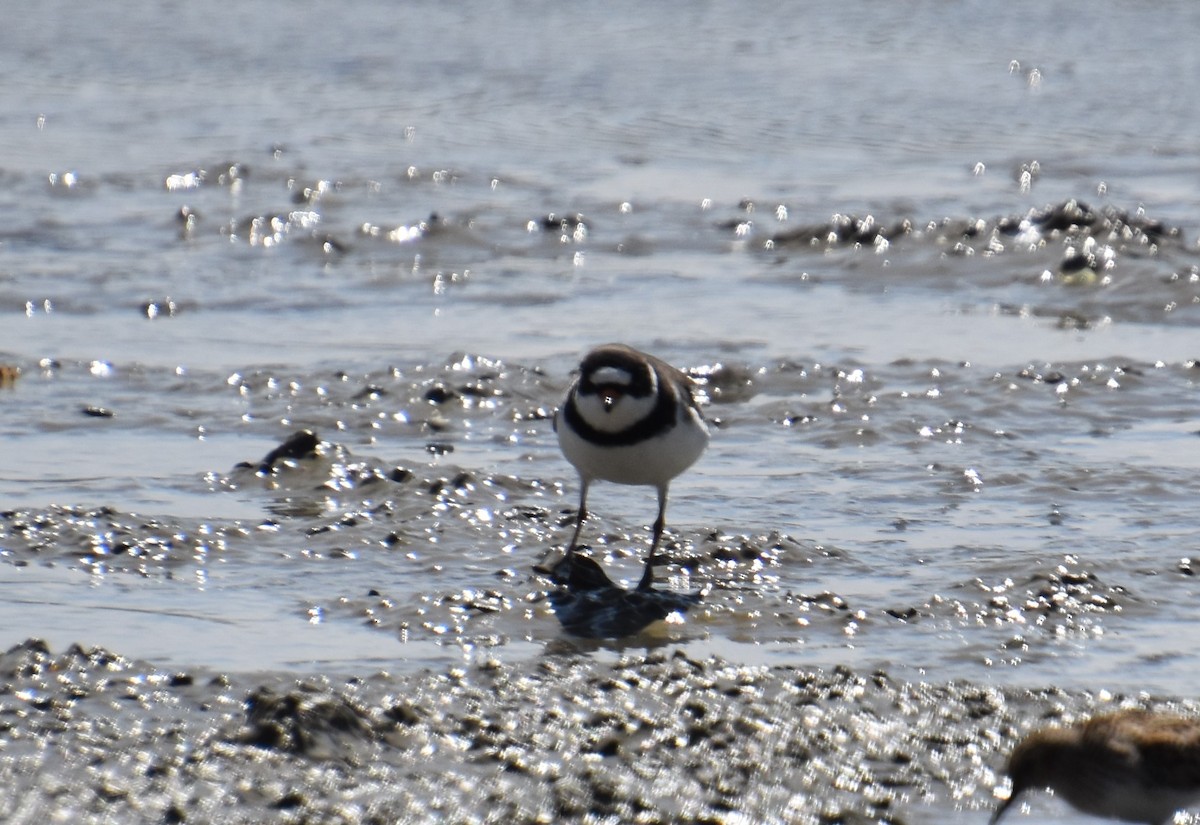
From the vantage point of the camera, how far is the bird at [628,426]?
727 cm

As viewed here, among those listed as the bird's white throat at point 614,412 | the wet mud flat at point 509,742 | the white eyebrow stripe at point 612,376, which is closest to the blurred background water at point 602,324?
the wet mud flat at point 509,742

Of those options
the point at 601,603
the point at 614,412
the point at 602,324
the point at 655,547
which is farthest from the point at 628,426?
the point at 602,324

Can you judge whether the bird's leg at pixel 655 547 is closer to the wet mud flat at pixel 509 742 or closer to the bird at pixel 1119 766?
the wet mud flat at pixel 509 742

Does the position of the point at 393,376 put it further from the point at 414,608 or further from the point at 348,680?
the point at 348,680

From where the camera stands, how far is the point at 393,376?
10.0m

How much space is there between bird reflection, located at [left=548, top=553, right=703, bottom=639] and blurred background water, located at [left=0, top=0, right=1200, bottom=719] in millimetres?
138

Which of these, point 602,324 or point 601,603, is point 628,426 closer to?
point 601,603

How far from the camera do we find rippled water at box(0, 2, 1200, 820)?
6.85 meters

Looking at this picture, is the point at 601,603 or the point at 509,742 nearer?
the point at 509,742

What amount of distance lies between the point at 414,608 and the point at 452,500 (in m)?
1.32

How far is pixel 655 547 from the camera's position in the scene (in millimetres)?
7402

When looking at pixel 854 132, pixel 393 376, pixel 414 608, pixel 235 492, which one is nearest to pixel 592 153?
pixel 854 132

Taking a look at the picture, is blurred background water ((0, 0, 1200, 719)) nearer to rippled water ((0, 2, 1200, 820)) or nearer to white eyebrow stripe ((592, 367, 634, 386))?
rippled water ((0, 2, 1200, 820))

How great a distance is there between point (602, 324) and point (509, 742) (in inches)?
244
